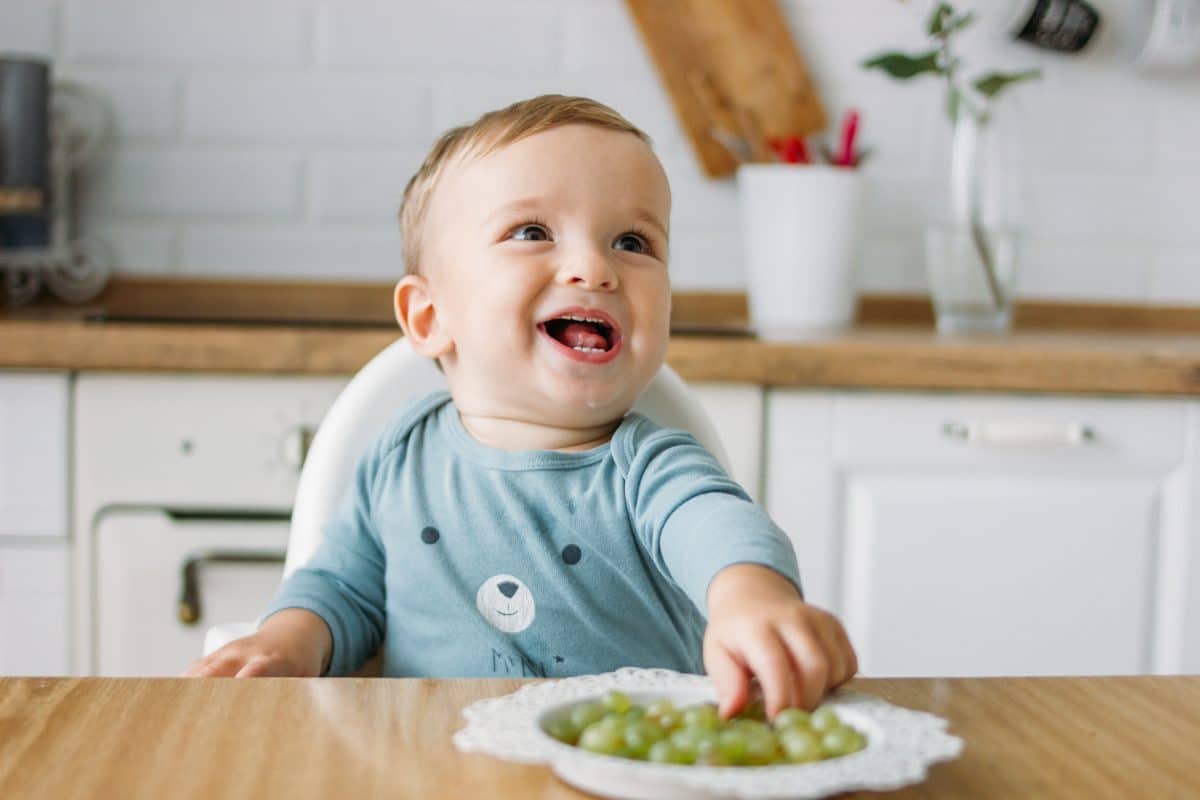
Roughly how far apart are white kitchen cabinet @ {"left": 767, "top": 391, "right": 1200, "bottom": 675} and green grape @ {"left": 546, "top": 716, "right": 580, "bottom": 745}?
1.10 meters

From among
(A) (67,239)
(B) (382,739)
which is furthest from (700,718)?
(A) (67,239)

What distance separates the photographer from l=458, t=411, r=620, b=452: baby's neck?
1.04 m

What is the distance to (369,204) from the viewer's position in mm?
2191

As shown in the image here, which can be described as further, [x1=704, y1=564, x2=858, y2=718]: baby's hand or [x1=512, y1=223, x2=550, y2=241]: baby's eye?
[x1=512, y1=223, x2=550, y2=241]: baby's eye

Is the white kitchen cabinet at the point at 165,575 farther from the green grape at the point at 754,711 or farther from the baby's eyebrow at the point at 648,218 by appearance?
the green grape at the point at 754,711

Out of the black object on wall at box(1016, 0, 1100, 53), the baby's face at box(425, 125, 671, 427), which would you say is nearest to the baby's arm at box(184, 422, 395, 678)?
the baby's face at box(425, 125, 671, 427)

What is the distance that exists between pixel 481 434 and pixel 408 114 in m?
1.22

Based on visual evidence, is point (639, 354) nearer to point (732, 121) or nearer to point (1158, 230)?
point (732, 121)

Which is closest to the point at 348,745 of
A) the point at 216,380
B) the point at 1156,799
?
the point at 1156,799

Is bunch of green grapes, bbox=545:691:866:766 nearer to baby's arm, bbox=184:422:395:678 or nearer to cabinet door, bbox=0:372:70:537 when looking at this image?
baby's arm, bbox=184:422:395:678

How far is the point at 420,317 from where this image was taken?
1111 mm

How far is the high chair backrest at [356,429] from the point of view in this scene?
1137 mm

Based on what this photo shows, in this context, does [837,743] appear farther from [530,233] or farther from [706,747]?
[530,233]

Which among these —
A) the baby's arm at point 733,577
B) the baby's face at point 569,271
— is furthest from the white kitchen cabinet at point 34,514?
the baby's arm at point 733,577
